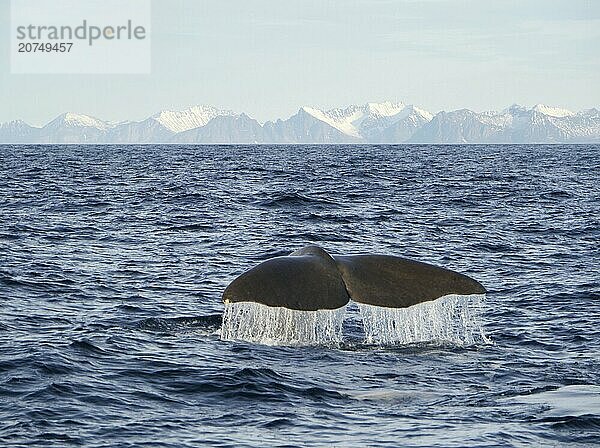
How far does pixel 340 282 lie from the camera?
7.30 meters

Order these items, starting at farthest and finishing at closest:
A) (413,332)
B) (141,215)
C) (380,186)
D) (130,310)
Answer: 1. (380,186)
2. (141,215)
3. (130,310)
4. (413,332)

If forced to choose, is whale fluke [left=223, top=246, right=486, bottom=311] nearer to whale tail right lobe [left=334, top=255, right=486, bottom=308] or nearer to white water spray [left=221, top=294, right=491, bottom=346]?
whale tail right lobe [left=334, top=255, right=486, bottom=308]

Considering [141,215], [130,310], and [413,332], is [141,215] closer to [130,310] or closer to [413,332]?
[130,310]

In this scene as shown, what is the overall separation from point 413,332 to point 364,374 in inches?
59.2

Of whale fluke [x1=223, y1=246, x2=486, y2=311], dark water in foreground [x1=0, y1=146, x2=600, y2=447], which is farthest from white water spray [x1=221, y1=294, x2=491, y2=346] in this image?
whale fluke [x1=223, y1=246, x2=486, y2=311]

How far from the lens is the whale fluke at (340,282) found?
22.6 feet

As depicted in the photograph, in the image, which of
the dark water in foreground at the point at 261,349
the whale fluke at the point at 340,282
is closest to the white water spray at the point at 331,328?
the dark water in foreground at the point at 261,349

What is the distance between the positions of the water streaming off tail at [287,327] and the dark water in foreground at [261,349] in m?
0.15

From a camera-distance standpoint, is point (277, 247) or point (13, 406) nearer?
point (13, 406)

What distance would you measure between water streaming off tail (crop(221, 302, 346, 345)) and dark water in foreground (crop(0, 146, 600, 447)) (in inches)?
6.0

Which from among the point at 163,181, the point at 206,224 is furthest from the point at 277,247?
the point at 163,181

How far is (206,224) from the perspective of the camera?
22.0 metres

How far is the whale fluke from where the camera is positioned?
688 cm

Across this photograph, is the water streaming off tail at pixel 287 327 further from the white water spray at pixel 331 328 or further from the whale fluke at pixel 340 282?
the whale fluke at pixel 340 282
